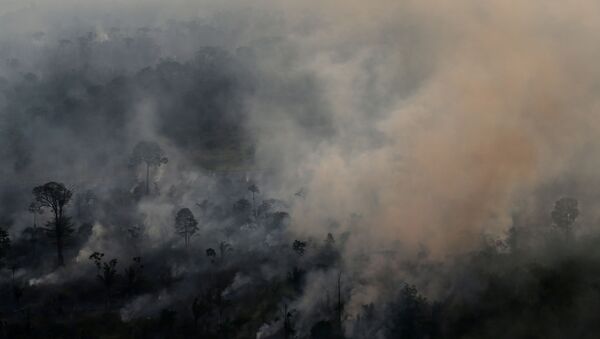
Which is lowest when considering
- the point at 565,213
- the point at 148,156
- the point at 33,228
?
the point at 565,213

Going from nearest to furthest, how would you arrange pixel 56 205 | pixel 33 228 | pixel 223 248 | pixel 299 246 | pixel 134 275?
pixel 299 246 → pixel 134 275 → pixel 223 248 → pixel 56 205 → pixel 33 228

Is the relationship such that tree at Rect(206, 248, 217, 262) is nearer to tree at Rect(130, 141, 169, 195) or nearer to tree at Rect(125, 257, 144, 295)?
tree at Rect(125, 257, 144, 295)

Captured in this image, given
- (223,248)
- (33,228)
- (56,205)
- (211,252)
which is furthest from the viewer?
(33,228)

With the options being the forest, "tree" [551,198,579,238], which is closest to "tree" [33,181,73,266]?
the forest

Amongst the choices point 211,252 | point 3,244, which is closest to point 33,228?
point 3,244

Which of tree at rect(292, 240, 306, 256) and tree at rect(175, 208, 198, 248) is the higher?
tree at rect(175, 208, 198, 248)

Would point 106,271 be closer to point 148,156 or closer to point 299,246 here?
point 299,246

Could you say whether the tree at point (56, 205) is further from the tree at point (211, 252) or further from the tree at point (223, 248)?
the tree at point (223, 248)
